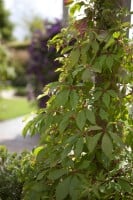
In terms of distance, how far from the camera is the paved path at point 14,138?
19.0 ft

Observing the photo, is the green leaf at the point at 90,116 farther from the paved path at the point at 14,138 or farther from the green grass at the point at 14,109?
the green grass at the point at 14,109

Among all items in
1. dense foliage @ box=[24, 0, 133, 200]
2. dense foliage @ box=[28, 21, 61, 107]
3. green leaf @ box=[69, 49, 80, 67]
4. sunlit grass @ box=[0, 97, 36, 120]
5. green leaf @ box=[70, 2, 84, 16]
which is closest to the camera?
dense foliage @ box=[24, 0, 133, 200]

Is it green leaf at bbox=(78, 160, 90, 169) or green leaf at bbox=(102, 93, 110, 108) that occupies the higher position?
green leaf at bbox=(102, 93, 110, 108)

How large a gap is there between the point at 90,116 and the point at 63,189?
0.38 meters

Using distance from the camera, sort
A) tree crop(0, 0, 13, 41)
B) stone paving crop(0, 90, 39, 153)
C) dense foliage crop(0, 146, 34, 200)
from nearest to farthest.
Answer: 1. dense foliage crop(0, 146, 34, 200)
2. stone paving crop(0, 90, 39, 153)
3. tree crop(0, 0, 13, 41)

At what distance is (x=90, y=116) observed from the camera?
2.00 m

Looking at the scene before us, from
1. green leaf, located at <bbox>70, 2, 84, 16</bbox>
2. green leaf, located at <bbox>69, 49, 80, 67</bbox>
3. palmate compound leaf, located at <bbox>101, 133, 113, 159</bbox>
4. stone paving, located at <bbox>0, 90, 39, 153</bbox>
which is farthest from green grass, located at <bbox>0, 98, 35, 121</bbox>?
palmate compound leaf, located at <bbox>101, 133, 113, 159</bbox>

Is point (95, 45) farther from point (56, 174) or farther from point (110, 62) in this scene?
point (56, 174)

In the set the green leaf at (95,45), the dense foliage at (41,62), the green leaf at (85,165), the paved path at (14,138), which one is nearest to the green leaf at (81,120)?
the green leaf at (85,165)

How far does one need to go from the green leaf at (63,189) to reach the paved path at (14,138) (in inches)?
130

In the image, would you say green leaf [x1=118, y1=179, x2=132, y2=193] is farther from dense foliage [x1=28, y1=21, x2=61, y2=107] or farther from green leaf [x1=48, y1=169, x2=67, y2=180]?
dense foliage [x1=28, y1=21, x2=61, y2=107]

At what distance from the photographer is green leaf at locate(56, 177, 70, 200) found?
201cm

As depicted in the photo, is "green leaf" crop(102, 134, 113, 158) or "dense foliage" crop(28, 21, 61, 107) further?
"dense foliage" crop(28, 21, 61, 107)

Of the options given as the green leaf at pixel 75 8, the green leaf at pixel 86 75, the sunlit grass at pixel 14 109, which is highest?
the sunlit grass at pixel 14 109
